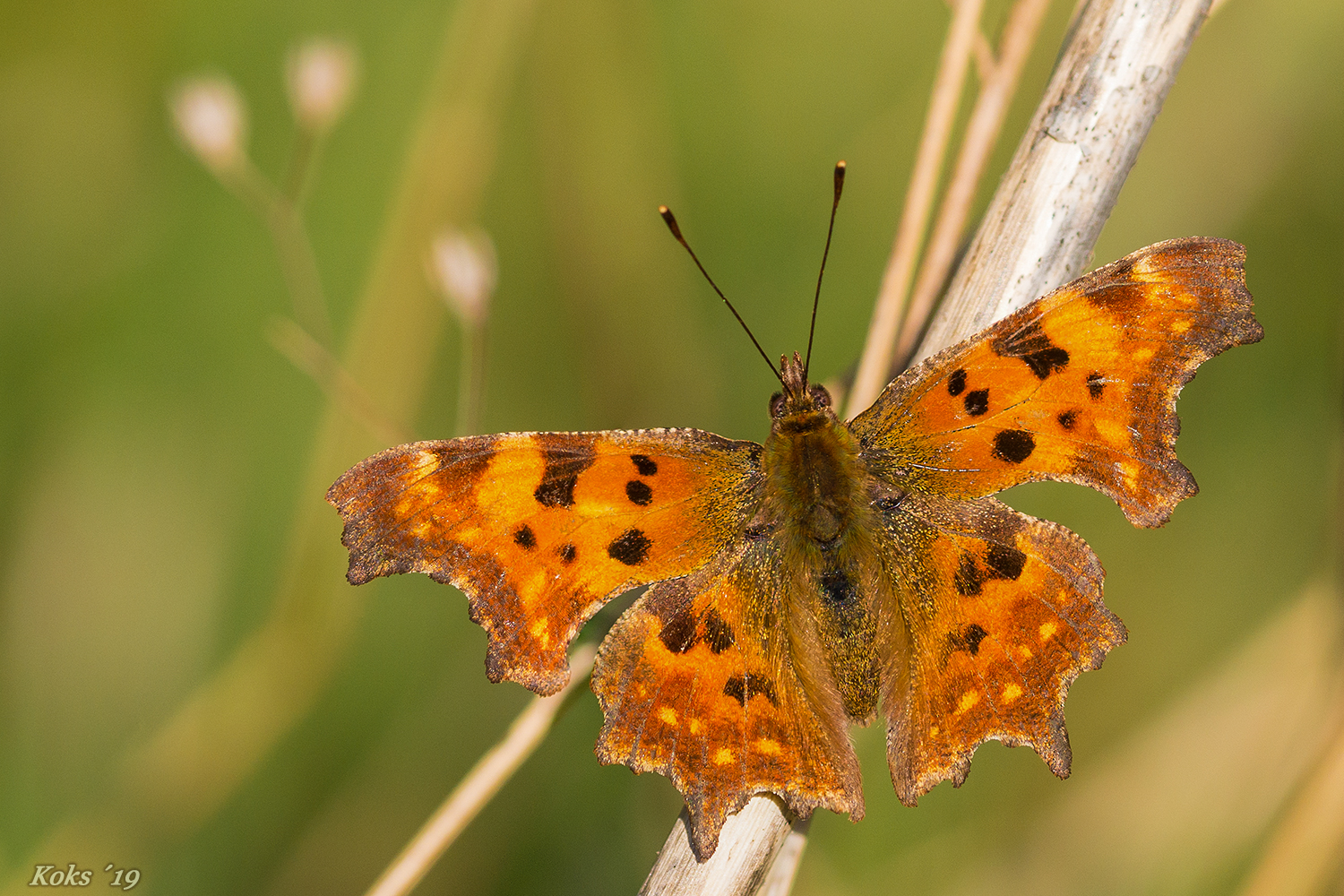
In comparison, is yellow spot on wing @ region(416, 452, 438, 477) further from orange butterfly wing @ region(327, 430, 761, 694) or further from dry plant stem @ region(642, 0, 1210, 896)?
dry plant stem @ region(642, 0, 1210, 896)

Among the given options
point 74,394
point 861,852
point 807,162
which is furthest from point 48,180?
point 861,852

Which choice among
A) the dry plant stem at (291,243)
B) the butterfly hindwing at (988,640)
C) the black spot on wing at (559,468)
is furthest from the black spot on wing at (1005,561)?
the dry plant stem at (291,243)

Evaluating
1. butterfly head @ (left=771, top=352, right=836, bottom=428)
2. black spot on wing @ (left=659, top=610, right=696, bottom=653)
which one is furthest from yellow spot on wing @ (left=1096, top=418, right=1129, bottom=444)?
black spot on wing @ (left=659, top=610, right=696, bottom=653)

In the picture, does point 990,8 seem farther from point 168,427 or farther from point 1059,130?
point 168,427

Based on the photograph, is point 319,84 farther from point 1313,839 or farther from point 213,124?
point 1313,839

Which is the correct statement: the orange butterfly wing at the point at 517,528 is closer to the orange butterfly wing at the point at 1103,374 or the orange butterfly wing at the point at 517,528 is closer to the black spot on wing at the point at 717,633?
the black spot on wing at the point at 717,633

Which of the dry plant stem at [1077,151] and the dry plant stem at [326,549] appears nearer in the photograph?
the dry plant stem at [1077,151]

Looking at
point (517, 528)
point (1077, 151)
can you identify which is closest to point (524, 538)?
point (517, 528)

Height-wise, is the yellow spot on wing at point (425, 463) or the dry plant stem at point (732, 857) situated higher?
the yellow spot on wing at point (425, 463)

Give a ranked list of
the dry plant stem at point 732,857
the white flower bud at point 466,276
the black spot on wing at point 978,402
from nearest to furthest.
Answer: the dry plant stem at point 732,857
the black spot on wing at point 978,402
the white flower bud at point 466,276
